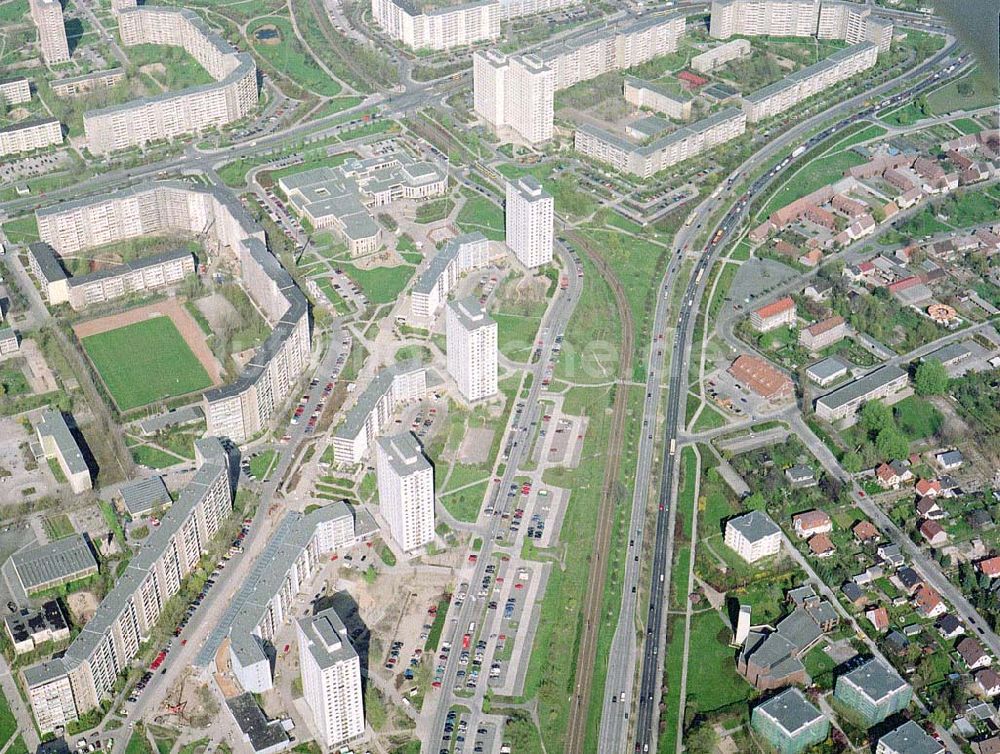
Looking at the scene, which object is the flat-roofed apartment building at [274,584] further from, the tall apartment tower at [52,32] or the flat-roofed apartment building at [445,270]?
the tall apartment tower at [52,32]

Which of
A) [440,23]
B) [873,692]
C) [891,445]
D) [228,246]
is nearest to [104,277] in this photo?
[228,246]

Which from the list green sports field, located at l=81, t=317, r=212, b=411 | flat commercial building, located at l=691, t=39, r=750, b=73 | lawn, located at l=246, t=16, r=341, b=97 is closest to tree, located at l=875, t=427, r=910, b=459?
green sports field, located at l=81, t=317, r=212, b=411

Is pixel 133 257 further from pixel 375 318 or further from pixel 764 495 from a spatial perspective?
pixel 764 495

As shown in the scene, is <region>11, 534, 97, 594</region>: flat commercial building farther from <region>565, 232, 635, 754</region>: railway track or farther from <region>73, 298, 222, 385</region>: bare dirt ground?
<region>565, 232, 635, 754</region>: railway track

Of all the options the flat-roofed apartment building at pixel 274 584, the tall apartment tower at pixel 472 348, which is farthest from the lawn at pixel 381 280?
the flat-roofed apartment building at pixel 274 584

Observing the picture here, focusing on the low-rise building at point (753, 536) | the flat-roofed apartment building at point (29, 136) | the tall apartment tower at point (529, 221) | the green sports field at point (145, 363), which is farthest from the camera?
the flat-roofed apartment building at point (29, 136)

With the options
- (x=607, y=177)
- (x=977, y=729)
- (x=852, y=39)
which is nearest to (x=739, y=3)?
(x=852, y=39)
